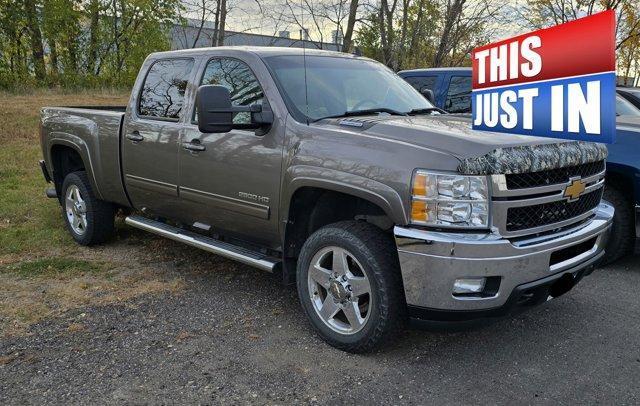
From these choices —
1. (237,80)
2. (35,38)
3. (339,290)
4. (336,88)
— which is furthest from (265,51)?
(35,38)

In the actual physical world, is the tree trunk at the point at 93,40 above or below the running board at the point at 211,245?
above

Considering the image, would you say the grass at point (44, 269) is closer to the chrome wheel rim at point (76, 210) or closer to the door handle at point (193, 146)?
the chrome wheel rim at point (76, 210)

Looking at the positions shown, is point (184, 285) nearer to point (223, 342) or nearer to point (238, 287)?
point (238, 287)

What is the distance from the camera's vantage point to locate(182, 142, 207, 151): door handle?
431cm

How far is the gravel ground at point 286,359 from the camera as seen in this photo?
10.1ft

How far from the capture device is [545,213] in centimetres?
327

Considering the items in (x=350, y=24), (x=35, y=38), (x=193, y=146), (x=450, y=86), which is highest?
(x=35, y=38)

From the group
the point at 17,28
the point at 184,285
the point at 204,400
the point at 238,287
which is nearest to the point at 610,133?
the point at 204,400

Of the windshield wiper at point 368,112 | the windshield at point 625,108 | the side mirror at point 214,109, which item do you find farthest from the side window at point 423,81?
the side mirror at point 214,109

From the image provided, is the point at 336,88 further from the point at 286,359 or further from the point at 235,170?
the point at 286,359

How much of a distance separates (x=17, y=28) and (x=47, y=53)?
5.35ft

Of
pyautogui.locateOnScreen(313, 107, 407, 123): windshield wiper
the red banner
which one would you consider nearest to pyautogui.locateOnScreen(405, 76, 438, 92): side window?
pyautogui.locateOnScreen(313, 107, 407, 123): windshield wiper

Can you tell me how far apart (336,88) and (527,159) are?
1.63m

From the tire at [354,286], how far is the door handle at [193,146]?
4.01 feet
